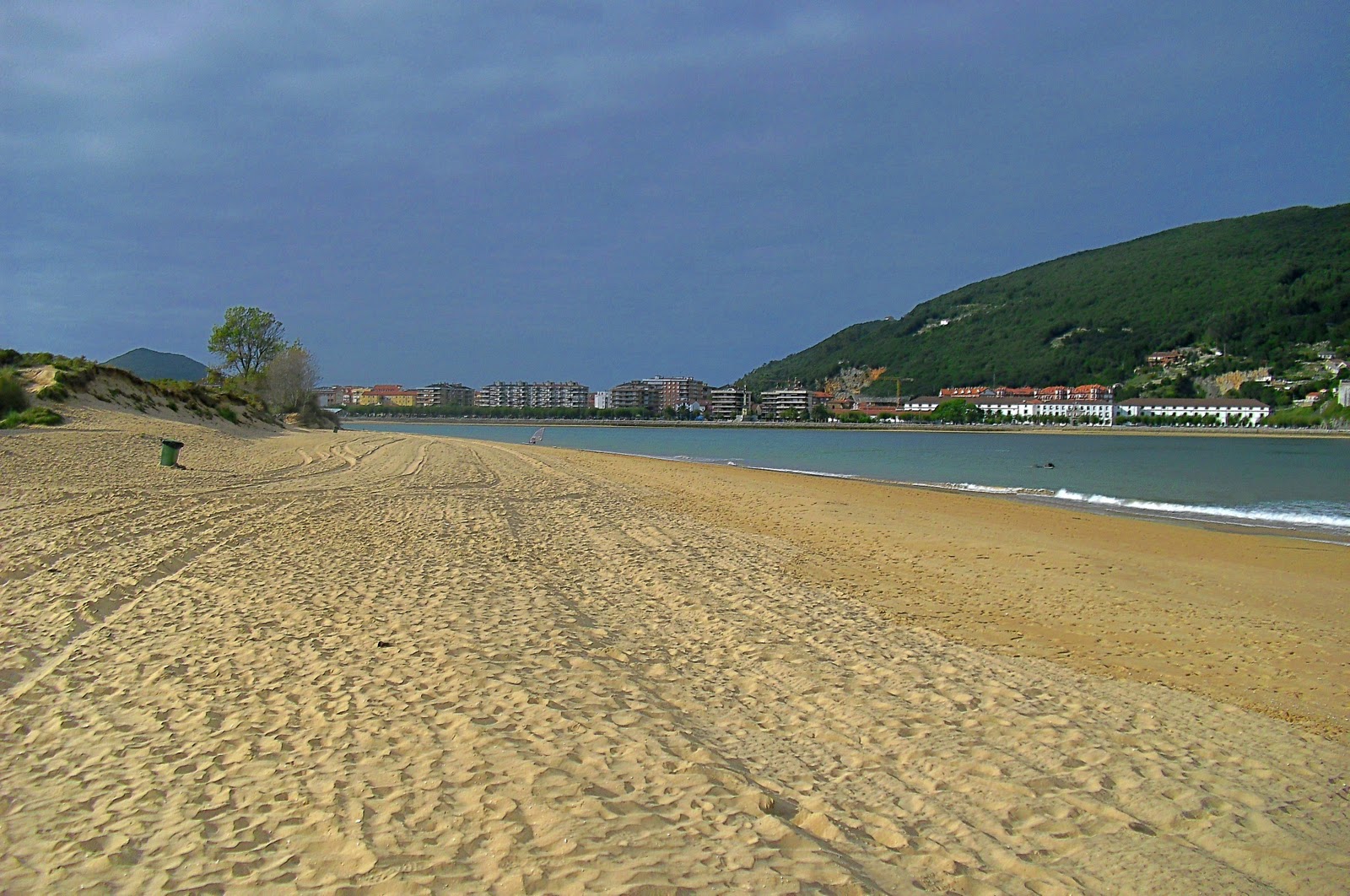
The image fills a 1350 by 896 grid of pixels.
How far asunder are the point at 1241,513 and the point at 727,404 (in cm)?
15559

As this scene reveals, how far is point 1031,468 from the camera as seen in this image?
35.1 meters

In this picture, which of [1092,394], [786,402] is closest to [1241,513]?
A: [1092,394]

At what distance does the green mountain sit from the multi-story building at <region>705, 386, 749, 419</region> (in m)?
31.5

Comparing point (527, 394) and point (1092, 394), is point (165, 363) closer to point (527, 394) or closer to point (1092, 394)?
point (527, 394)

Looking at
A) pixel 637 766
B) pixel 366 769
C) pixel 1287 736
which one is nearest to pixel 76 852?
pixel 366 769

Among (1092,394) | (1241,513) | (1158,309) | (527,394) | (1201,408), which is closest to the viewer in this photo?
(1241,513)

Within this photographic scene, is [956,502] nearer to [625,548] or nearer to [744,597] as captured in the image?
[625,548]

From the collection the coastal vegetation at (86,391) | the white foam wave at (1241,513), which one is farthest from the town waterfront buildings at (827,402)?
the white foam wave at (1241,513)

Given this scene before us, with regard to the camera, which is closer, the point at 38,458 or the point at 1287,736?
the point at 1287,736

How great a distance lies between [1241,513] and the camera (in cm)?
1781

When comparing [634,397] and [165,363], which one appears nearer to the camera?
[165,363]

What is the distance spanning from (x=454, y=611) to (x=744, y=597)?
2.56m

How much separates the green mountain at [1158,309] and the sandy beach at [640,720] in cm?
15139

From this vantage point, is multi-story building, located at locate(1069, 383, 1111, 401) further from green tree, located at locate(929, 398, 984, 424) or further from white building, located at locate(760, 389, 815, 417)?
white building, located at locate(760, 389, 815, 417)
